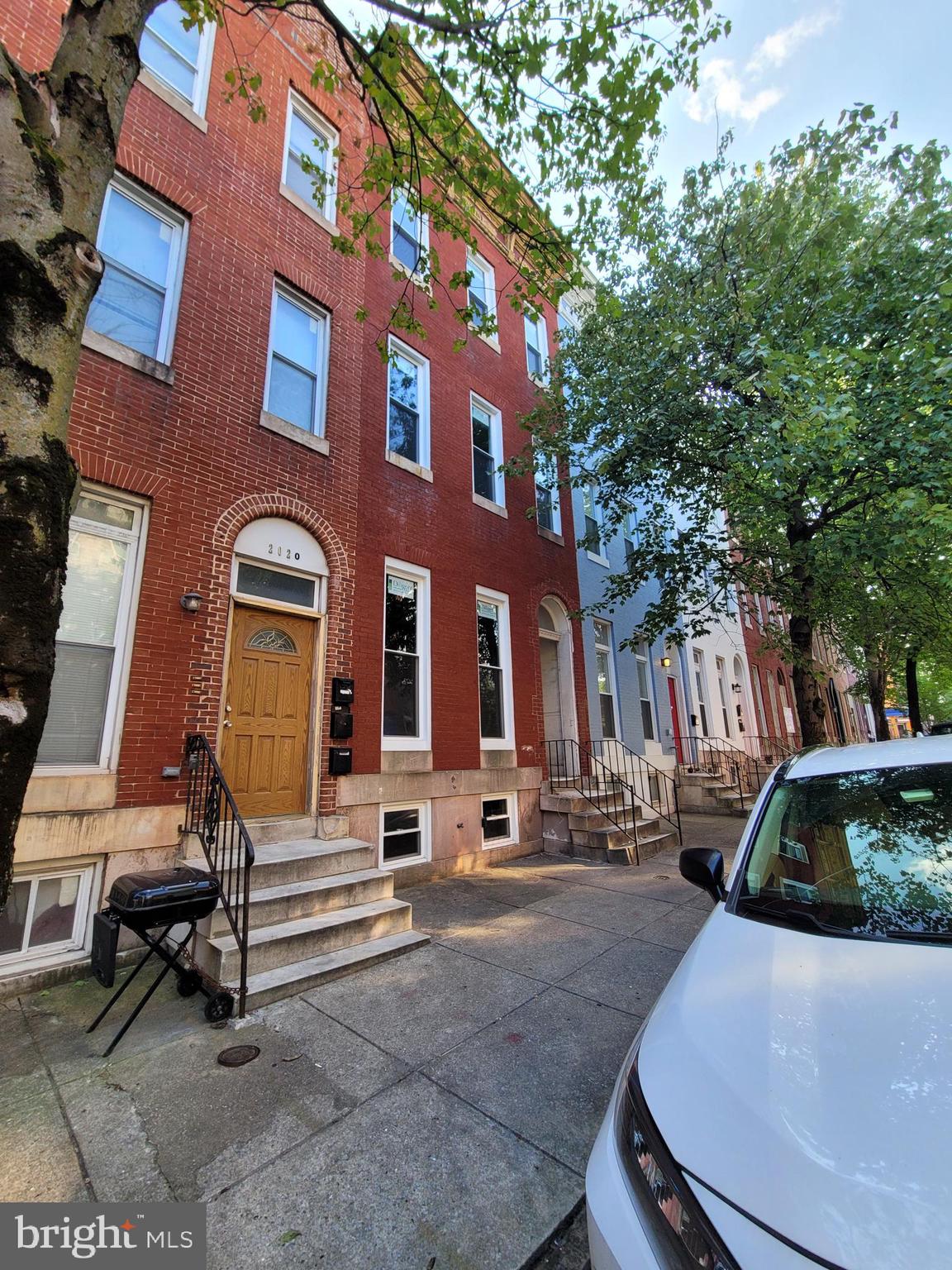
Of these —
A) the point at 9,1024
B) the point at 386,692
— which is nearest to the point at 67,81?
the point at 9,1024

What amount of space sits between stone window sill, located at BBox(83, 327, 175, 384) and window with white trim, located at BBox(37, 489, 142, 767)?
130 centimetres

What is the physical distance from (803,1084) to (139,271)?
7526 mm

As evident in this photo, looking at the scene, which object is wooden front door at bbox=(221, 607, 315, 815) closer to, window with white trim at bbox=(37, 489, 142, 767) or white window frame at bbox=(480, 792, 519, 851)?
window with white trim at bbox=(37, 489, 142, 767)

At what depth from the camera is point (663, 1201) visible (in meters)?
1.31

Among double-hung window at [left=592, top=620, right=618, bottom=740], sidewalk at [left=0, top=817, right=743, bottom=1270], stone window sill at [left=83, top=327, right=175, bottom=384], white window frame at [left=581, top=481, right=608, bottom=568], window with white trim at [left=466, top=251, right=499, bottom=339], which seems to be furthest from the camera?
white window frame at [left=581, top=481, right=608, bottom=568]

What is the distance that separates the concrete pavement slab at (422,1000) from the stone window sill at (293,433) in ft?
17.7

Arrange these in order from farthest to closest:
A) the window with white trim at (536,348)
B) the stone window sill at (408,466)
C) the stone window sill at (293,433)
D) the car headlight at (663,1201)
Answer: the window with white trim at (536,348), the stone window sill at (408,466), the stone window sill at (293,433), the car headlight at (663,1201)

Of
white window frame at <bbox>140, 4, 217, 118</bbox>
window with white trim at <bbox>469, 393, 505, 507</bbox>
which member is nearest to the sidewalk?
window with white trim at <bbox>469, 393, 505, 507</bbox>

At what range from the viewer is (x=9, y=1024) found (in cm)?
348

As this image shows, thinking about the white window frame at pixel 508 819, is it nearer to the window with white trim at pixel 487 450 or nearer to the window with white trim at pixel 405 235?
the window with white trim at pixel 487 450

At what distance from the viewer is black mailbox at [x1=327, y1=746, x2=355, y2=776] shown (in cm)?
603

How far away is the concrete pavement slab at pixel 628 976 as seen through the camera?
12.2 feet

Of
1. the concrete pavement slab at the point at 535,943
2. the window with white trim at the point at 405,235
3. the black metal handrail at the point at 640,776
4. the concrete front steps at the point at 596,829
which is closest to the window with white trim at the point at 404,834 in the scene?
the concrete pavement slab at the point at 535,943

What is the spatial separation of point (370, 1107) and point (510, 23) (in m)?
7.44
